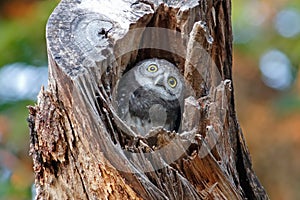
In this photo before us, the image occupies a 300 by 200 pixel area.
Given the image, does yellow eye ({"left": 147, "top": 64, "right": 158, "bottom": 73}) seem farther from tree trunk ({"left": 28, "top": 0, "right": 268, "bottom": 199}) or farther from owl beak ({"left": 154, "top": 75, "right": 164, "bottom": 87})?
tree trunk ({"left": 28, "top": 0, "right": 268, "bottom": 199})

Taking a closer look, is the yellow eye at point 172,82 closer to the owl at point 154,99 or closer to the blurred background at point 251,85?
the owl at point 154,99

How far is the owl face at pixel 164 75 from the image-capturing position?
239 cm

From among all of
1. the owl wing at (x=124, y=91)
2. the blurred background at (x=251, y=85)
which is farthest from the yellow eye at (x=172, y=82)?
the blurred background at (x=251, y=85)

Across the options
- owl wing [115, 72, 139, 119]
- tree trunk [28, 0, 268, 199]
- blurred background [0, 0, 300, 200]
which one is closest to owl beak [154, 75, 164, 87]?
owl wing [115, 72, 139, 119]

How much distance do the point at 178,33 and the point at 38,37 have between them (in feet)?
6.59

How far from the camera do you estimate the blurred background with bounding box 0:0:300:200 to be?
4043 millimetres

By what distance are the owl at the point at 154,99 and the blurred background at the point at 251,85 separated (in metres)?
1.22

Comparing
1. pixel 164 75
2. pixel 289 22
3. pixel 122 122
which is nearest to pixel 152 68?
pixel 164 75

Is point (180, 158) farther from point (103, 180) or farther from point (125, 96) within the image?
point (125, 96)

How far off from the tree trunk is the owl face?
0.16 meters

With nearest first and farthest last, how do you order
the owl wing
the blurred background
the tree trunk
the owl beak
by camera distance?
the tree trunk, the owl wing, the owl beak, the blurred background

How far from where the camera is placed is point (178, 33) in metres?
2.23

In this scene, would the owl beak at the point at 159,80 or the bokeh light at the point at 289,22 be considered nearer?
the owl beak at the point at 159,80

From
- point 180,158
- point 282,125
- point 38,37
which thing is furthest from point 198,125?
point 282,125
